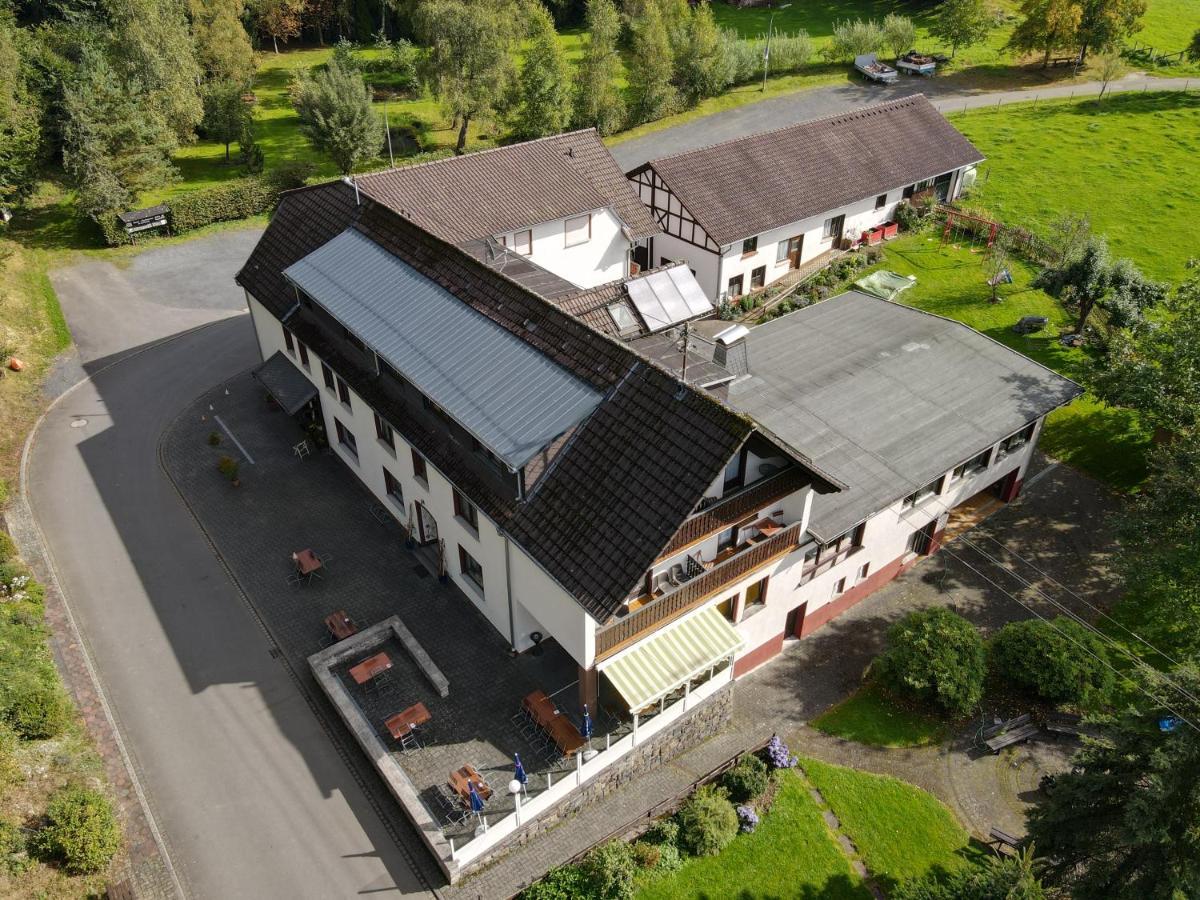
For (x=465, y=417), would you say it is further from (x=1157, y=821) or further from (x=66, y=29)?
(x=66, y=29)

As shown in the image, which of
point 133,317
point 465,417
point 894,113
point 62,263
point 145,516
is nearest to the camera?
point 465,417

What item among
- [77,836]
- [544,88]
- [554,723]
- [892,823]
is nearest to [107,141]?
[544,88]

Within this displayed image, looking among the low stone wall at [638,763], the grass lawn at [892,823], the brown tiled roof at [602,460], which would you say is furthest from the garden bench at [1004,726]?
the brown tiled roof at [602,460]

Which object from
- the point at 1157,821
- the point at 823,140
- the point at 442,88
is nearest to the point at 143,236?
the point at 442,88

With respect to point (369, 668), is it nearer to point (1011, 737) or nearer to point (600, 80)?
point (1011, 737)

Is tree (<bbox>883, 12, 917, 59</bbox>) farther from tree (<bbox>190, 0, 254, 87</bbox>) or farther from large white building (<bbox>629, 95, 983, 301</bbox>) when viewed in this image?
tree (<bbox>190, 0, 254, 87</bbox>)
